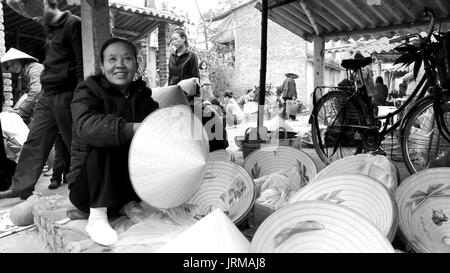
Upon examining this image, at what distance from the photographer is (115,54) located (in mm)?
2023

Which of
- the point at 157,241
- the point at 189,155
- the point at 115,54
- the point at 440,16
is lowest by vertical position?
the point at 157,241

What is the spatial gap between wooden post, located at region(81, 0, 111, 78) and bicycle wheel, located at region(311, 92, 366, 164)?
237 centimetres

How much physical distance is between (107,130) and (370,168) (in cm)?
144

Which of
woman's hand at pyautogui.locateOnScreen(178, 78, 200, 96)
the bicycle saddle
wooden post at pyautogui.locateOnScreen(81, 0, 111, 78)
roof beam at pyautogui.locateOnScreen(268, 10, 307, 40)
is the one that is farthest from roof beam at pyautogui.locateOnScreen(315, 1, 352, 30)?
wooden post at pyautogui.locateOnScreen(81, 0, 111, 78)

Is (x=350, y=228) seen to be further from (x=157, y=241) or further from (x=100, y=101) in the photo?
(x=100, y=101)

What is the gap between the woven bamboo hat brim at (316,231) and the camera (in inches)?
49.4

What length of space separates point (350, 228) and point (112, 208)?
53.7 inches

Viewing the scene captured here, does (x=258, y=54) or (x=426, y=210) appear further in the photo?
(x=258, y=54)

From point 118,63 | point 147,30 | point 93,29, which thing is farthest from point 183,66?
point 147,30

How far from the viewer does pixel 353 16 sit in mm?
5434

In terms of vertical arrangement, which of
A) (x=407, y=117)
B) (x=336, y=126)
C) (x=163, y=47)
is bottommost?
(x=336, y=126)

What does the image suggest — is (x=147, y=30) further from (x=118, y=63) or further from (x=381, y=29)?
(x=118, y=63)

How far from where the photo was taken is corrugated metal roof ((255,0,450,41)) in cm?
489

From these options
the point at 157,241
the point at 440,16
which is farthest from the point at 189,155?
the point at 440,16
